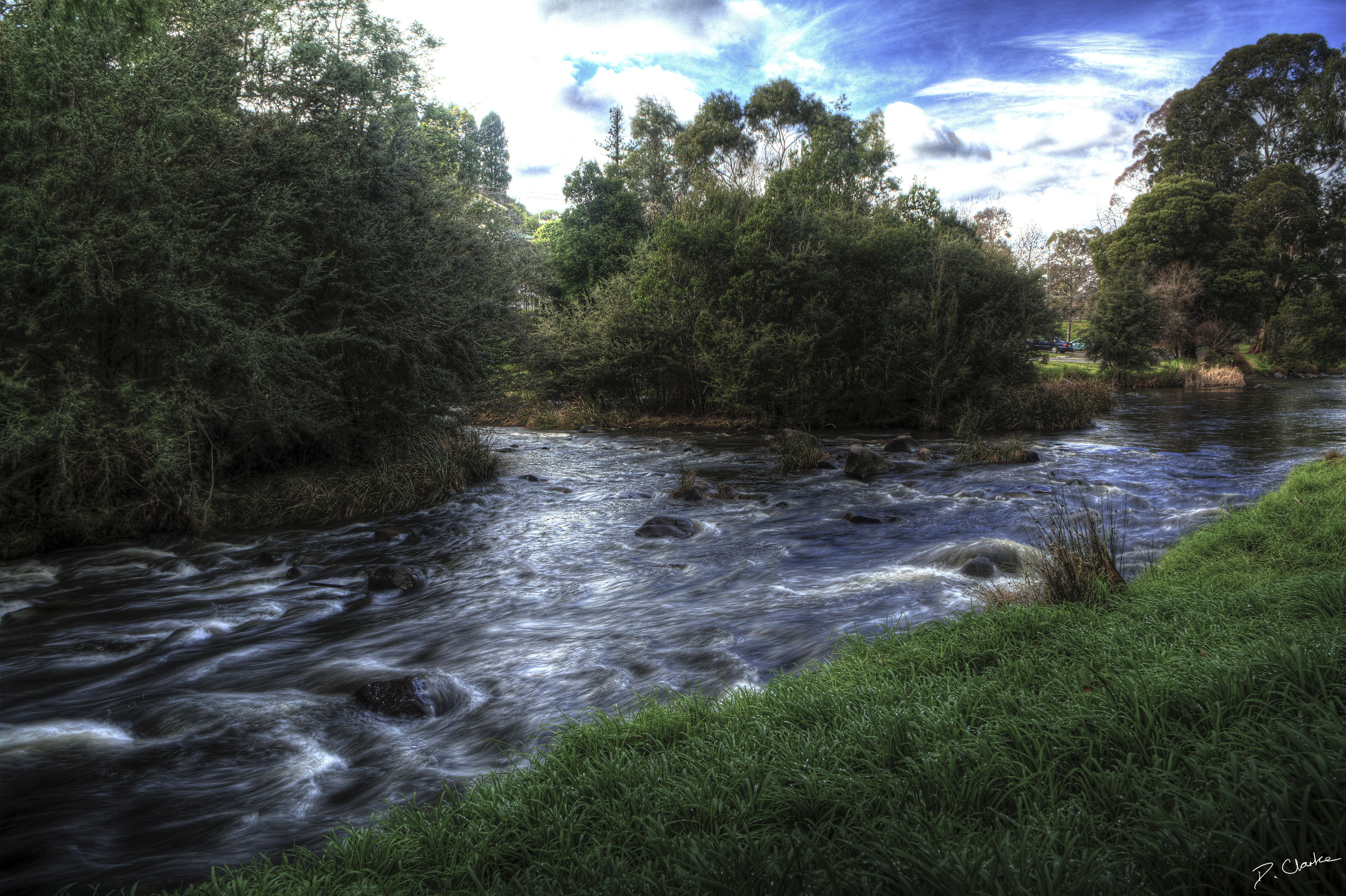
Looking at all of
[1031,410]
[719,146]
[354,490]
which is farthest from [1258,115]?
[354,490]

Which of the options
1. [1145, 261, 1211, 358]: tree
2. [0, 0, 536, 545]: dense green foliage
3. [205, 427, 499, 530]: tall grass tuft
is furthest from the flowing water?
[1145, 261, 1211, 358]: tree

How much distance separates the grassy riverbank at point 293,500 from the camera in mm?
11164

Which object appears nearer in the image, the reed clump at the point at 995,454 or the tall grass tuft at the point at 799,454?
the tall grass tuft at the point at 799,454

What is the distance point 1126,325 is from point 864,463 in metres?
30.4

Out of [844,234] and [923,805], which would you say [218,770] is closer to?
[923,805]

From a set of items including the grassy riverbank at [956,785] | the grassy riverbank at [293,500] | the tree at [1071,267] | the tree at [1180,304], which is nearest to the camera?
the grassy riverbank at [956,785]

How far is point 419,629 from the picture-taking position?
8.68 metres

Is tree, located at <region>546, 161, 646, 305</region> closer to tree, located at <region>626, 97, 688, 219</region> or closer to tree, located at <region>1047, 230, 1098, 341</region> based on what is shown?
tree, located at <region>626, 97, 688, 219</region>

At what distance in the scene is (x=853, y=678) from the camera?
5.36 meters

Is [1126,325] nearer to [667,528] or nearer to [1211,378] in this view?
[1211,378]

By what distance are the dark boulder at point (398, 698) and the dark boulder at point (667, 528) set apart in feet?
20.7
